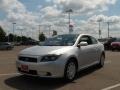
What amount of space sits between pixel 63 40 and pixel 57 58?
5.60 ft

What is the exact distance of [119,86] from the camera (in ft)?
28.3

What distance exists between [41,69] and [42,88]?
1.83ft

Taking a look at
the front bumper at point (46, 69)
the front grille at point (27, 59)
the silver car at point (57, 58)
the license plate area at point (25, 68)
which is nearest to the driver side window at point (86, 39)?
the silver car at point (57, 58)

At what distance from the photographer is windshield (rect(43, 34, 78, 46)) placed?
993 centimetres

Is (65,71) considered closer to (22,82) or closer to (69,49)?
(69,49)

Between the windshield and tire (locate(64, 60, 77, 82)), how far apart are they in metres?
0.77

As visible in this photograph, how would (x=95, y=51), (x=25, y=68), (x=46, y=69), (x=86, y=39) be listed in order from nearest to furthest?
(x=46, y=69) < (x=25, y=68) < (x=86, y=39) < (x=95, y=51)

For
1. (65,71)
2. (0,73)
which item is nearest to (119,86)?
(65,71)

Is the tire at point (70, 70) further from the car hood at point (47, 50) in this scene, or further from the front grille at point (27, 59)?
the front grille at point (27, 59)

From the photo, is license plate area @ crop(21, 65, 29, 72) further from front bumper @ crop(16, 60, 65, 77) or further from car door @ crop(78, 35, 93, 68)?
car door @ crop(78, 35, 93, 68)

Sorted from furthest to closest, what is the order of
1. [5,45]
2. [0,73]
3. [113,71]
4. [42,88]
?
[5,45], [113,71], [0,73], [42,88]

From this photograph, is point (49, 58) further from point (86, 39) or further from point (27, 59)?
point (86, 39)

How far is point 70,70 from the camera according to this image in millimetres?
9227

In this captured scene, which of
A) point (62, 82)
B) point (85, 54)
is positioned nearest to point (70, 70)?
point (62, 82)
